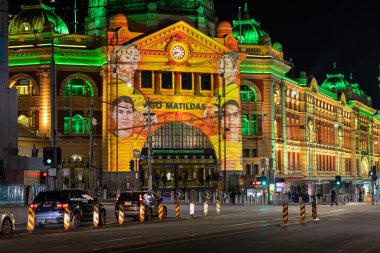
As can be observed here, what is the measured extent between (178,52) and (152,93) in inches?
223

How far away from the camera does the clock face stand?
297 ft

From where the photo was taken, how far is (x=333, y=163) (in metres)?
133

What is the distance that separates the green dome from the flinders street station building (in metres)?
54.1

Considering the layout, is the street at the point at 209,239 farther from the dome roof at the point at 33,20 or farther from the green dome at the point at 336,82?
the green dome at the point at 336,82

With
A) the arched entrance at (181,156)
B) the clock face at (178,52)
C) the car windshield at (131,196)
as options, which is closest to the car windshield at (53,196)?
the car windshield at (131,196)

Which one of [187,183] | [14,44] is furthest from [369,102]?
[14,44]

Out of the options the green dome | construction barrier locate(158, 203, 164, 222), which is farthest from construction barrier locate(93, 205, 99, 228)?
the green dome

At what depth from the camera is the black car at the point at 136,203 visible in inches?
1708

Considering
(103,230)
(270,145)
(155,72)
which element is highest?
(155,72)

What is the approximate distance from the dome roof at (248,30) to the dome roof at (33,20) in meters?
26.4

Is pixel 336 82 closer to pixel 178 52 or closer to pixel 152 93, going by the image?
pixel 178 52

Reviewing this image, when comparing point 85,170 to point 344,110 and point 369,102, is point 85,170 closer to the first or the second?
point 344,110

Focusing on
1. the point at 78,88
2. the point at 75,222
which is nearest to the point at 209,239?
the point at 75,222

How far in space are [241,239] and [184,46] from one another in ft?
209
